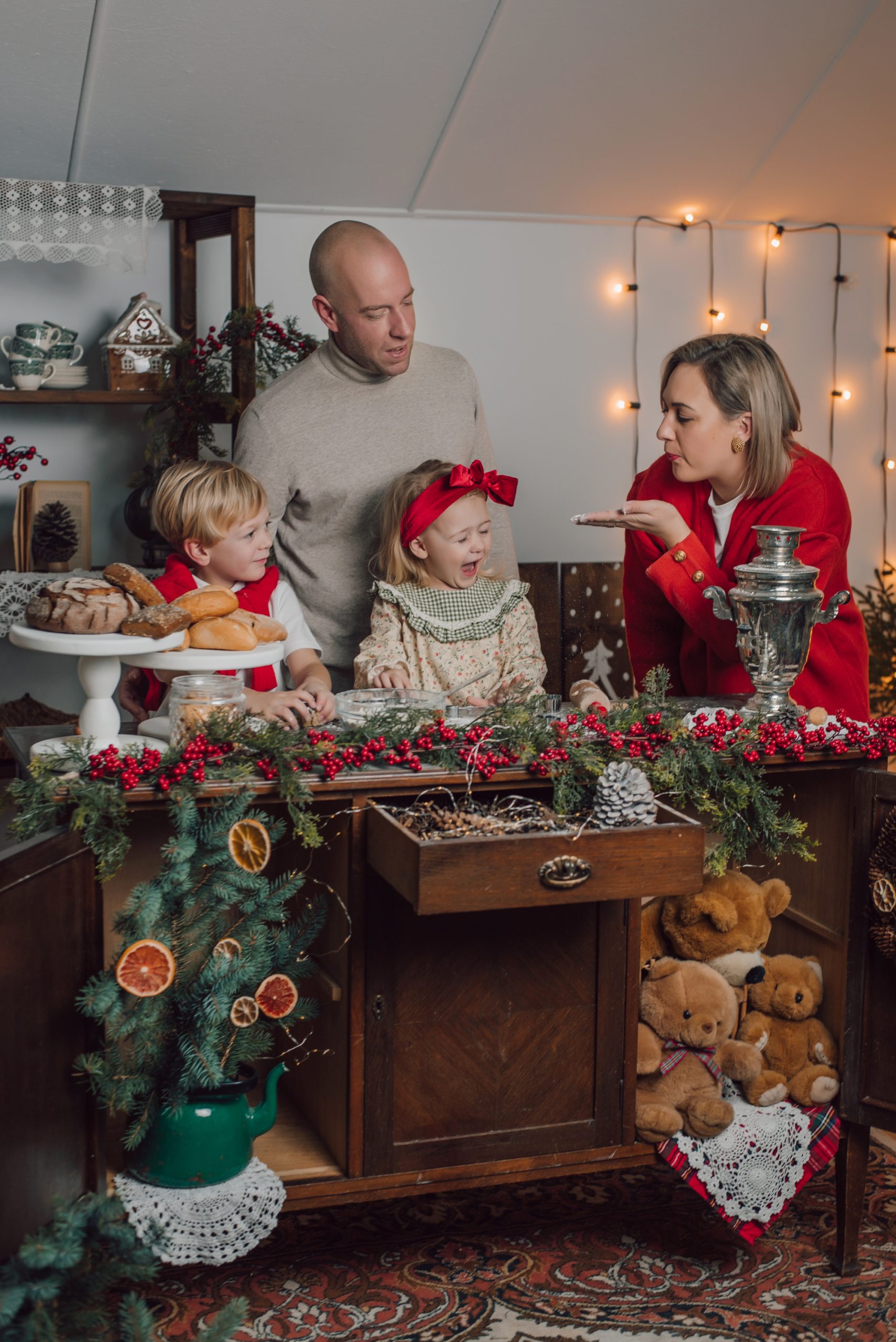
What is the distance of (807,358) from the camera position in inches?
176

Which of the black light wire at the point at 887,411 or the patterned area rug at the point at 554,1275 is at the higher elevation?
the black light wire at the point at 887,411

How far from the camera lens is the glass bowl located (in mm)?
1859

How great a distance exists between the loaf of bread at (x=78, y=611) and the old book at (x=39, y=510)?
1.96 meters

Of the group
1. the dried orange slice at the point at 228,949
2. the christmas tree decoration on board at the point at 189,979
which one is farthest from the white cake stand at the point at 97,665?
the dried orange slice at the point at 228,949

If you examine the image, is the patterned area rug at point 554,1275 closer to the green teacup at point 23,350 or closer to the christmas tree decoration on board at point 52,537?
the christmas tree decoration on board at point 52,537

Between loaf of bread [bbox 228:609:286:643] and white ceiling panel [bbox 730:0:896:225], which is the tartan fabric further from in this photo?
white ceiling panel [bbox 730:0:896:225]

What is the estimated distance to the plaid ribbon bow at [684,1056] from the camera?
6.48 ft

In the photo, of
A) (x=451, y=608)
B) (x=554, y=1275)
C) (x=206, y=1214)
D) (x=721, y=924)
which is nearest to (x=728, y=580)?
(x=451, y=608)

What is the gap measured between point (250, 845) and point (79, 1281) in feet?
1.70

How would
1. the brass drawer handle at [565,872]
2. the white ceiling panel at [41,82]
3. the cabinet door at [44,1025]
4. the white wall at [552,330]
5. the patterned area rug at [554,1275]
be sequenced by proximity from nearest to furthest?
the cabinet door at [44,1025] < the brass drawer handle at [565,872] < the patterned area rug at [554,1275] < the white ceiling panel at [41,82] < the white wall at [552,330]

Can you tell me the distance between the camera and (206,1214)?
1.66 meters

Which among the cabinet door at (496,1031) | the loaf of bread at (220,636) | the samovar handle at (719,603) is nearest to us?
the loaf of bread at (220,636)

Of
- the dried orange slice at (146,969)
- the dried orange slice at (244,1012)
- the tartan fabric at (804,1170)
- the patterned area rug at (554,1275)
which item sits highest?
the dried orange slice at (146,969)

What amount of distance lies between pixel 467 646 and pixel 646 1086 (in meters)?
0.82
